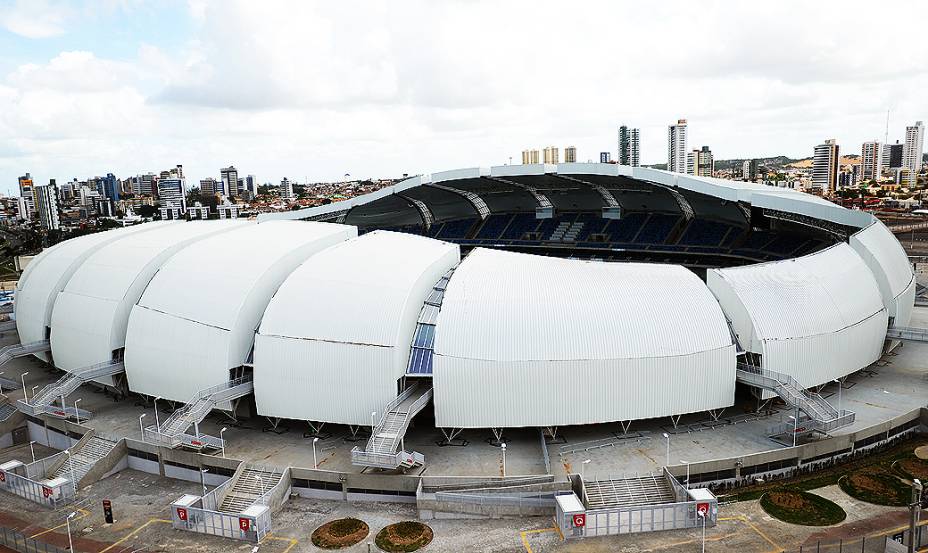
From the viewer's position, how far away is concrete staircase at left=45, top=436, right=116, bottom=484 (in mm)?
30859

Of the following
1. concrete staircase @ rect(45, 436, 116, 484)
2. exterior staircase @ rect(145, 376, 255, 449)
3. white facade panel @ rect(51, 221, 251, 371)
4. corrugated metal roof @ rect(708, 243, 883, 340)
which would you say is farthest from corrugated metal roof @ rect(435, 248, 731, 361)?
white facade panel @ rect(51, 221, 251, 371)

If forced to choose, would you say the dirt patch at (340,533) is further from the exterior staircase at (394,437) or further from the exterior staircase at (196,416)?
the exterior staircase at (196,416)

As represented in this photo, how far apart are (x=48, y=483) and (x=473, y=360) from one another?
71.4 ft

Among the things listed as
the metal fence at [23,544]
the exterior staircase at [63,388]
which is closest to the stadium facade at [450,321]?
the exterior staircase at [63,388]

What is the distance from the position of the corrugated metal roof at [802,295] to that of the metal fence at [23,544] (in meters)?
34.7

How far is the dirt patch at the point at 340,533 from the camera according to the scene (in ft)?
81.5

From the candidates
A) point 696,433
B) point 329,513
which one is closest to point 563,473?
point 696,433

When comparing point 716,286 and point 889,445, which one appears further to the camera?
point 716,286

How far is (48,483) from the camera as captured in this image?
29.0m

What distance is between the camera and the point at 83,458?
31.9 m

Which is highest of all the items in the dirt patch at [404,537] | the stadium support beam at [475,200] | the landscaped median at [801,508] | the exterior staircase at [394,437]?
the stadium support beam at [475,200]

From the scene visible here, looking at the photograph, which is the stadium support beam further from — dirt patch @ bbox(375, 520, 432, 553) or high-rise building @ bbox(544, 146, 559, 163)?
Result: high-rise building @ bbox(544, 146, 559, 163)

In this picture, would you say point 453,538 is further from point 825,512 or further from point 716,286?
point 716,286

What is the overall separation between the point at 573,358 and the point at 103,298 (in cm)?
3001
